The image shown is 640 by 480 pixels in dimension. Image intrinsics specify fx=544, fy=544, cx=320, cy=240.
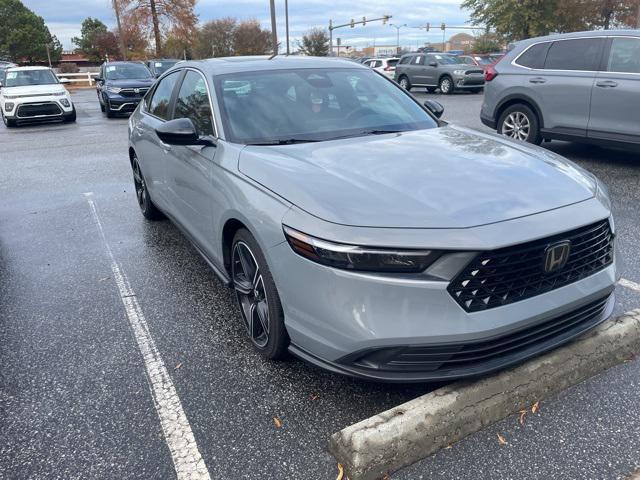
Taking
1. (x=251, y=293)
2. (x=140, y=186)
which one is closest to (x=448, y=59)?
(x=140, y=186)

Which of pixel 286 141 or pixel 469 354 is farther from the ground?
pixel 286 141

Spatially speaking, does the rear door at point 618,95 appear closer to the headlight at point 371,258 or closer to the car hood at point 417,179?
the car hood at point 417,179

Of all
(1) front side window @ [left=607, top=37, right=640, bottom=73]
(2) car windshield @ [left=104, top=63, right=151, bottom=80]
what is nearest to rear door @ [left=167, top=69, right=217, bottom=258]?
(1) front side window @ [left=607, top=37, right=640, bottom=73]

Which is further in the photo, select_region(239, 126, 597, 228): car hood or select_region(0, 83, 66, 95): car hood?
select_region(0, 83, 66, 95): car hood

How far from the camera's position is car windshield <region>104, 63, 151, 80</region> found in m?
18.4

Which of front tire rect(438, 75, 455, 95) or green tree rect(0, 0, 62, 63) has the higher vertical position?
green tree rect(0, 0, 62, 63)

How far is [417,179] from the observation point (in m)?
2.71

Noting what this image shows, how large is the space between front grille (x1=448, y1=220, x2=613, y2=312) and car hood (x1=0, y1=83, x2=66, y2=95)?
54.0 ft

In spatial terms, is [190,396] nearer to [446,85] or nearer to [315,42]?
[446,85]

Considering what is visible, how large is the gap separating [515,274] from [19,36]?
256 feet

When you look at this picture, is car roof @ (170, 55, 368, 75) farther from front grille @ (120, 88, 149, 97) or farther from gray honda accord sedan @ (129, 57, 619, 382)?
front grille @ (120, 88, 149, 97)

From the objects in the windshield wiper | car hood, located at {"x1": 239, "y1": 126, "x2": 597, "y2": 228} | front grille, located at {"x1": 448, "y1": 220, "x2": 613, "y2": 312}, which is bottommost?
front grille, located at {"x1": 448, "y1": 220, "x2": 613, "y2": 312}

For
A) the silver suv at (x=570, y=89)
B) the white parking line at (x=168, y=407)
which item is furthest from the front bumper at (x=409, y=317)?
the silver suv at (x=570, y=89)

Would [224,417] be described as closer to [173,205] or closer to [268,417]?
[268,417]
